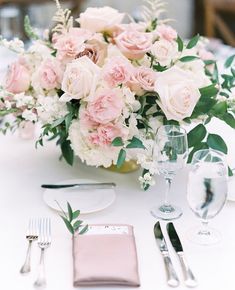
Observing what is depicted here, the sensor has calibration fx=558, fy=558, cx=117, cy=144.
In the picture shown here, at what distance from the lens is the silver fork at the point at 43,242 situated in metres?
1.03

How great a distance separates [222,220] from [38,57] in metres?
0.64

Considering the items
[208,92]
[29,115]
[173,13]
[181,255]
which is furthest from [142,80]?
[173,13]

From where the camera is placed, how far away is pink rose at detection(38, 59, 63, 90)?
1.36 meters

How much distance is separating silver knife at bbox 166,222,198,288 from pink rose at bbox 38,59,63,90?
1.45 ft

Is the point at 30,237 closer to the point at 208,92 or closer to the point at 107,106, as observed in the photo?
the point at 107,106

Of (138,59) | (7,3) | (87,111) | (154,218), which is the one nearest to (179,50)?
(138,59)

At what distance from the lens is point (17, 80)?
4.60ft

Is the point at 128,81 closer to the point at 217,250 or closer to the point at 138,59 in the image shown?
the point at 138,59

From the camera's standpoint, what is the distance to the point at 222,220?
1.25 meters

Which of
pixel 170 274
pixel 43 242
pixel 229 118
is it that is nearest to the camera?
pixel 170 274

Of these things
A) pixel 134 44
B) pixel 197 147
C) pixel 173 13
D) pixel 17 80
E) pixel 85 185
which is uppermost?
pixel 134 44

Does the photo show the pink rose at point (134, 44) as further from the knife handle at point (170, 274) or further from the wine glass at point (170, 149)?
the knife handle at point (170, 274)

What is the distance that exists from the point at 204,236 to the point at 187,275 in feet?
0.50

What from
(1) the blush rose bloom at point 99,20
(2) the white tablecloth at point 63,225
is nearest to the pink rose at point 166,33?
(1) the blush rose bloom at point 99,20
